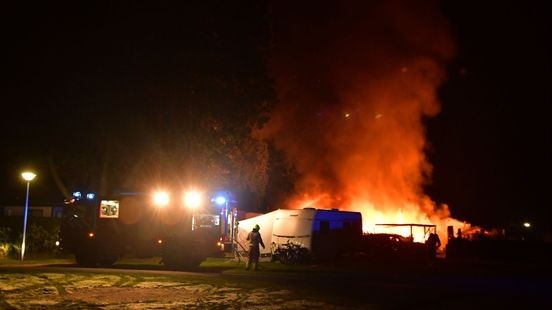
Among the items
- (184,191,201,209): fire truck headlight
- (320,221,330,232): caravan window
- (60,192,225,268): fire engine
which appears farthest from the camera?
(320,221,330,232): caravan window

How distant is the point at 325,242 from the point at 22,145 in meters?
15.1

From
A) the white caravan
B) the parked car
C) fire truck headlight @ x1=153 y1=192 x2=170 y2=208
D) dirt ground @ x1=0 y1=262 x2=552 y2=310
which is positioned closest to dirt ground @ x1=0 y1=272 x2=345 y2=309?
dirt ground @ x1=0 y1=262 x2=552 y2=310

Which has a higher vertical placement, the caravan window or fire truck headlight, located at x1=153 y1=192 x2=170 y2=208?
fire truck headlight, located at x1=153 y1=192 x2=170 y2=208

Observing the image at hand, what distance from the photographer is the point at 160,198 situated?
2238 cm

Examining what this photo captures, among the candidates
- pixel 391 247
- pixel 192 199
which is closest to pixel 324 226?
pixel 391 247

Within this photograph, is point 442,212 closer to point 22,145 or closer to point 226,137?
point 226,137

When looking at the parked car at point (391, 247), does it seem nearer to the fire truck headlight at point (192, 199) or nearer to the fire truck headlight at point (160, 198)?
the fire truck headlight at point (192, 199)

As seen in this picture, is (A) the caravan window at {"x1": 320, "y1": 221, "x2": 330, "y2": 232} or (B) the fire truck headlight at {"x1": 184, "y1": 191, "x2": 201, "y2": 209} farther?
(A) the caravan window at {"x1": 320, "y1": 221, "x2": 330, "y2": 232}

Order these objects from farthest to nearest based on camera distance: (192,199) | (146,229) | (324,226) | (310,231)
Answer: (324,226), (310,231), (192,199), (146,229)

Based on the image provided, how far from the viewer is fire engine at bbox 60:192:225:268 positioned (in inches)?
866

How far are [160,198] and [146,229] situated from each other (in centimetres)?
125

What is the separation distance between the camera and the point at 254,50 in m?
29.4

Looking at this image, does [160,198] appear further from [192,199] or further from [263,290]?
[263,290]

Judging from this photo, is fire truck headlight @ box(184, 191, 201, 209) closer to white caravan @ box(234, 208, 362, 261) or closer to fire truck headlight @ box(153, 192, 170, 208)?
fire truck headlight @ box(153, 192, 170, 208)
